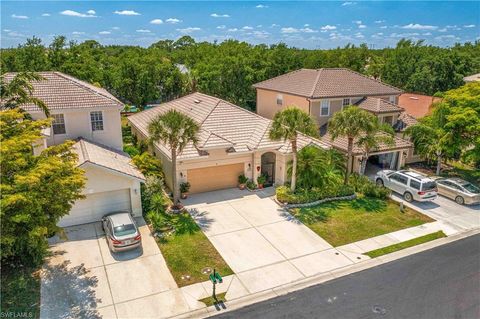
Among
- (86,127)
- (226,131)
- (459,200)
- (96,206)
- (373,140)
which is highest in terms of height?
(86,127)

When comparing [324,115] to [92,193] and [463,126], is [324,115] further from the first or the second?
[92,193]

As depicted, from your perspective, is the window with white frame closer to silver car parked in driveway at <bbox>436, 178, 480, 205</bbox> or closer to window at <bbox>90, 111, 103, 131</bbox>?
window at <bbox>90, 111, 103, 131</bbox>

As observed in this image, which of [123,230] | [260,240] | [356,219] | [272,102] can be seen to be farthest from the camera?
[272,102]

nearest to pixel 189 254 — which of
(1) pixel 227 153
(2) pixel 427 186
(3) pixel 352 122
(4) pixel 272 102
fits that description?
(1) pixel 227 153

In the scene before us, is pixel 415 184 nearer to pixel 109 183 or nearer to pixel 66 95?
pixel 109 183

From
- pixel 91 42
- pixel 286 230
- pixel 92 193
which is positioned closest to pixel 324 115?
pixel 286 230

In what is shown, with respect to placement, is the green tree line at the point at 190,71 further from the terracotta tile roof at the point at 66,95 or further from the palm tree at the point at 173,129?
the palm tree at the point at 173,129

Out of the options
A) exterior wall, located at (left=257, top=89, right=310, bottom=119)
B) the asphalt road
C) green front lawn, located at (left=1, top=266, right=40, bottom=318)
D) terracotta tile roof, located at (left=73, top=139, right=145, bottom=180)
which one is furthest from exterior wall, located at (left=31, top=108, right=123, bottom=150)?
exterior wall, located at (left=257, top=89, right=310, bottom=119)
